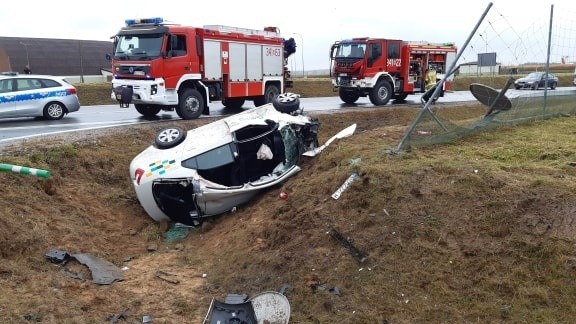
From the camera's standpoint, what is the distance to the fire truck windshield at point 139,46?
13172 mm

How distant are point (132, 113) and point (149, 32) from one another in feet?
13.1

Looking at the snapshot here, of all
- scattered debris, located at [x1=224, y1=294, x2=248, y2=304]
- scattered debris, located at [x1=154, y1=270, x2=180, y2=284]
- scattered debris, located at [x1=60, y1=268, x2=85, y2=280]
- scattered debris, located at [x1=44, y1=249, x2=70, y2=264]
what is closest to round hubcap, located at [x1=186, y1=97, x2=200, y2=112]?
scattered debris, located at [x1=44, y1=249, x2=70, y2=264]

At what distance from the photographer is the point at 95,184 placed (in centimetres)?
916

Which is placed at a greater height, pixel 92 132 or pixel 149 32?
pixel 149 32

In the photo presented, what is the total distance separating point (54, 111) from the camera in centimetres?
1409

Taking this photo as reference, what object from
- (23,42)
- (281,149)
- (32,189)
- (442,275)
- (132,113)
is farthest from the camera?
(23,42)

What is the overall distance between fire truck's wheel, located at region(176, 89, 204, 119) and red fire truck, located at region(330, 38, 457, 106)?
6.99 meters

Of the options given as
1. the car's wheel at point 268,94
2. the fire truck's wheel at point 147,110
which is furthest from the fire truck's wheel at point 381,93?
the fire truck's wheel at point 147,110

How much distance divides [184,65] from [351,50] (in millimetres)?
7691

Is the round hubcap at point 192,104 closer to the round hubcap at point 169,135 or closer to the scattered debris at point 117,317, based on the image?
the round hubcap at point 169,135

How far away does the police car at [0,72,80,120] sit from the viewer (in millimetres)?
13308

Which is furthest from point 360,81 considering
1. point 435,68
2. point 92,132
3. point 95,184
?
point 95,184

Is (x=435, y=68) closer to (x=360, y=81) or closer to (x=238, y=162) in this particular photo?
(x=360, y=81)

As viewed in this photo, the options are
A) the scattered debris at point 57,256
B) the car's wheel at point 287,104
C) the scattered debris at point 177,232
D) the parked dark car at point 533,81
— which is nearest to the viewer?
the scattered debris at point 57,256
